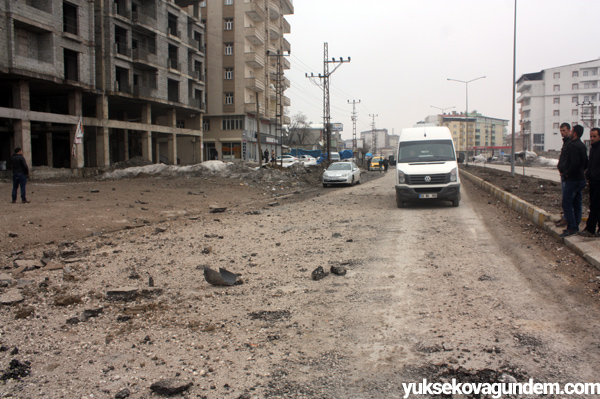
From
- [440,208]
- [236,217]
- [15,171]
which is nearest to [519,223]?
[440,208]

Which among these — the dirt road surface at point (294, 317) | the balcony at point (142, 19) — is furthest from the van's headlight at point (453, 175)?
the balcony at point (142, 19)

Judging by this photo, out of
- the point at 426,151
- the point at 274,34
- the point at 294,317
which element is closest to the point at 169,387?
the point at 294,317

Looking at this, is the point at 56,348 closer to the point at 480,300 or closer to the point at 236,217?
the point at 480,300

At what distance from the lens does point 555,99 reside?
9938 cm

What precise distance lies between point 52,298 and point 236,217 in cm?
781

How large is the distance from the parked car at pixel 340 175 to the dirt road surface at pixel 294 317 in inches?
677

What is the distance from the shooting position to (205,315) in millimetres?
4652

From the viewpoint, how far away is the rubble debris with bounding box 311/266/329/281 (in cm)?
600

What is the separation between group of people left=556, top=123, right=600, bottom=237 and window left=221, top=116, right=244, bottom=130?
49.4 meters

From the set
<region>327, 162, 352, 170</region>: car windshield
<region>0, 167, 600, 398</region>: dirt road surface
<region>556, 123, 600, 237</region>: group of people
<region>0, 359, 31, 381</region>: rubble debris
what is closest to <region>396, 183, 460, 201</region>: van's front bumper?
<region>0, 167, 600, 398</region>: dirt road surface

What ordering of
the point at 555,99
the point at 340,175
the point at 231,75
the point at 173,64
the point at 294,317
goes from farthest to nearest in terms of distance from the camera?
the point at 555,99, the point at 231,75, the point at 173,64, the point at 340,175, the point at 294,317

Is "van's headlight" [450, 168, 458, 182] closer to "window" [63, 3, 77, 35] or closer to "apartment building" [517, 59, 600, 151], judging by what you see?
"window" [63, 3, 77, 35]

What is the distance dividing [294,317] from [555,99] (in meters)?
115

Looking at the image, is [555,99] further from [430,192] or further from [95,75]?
[430,192]
